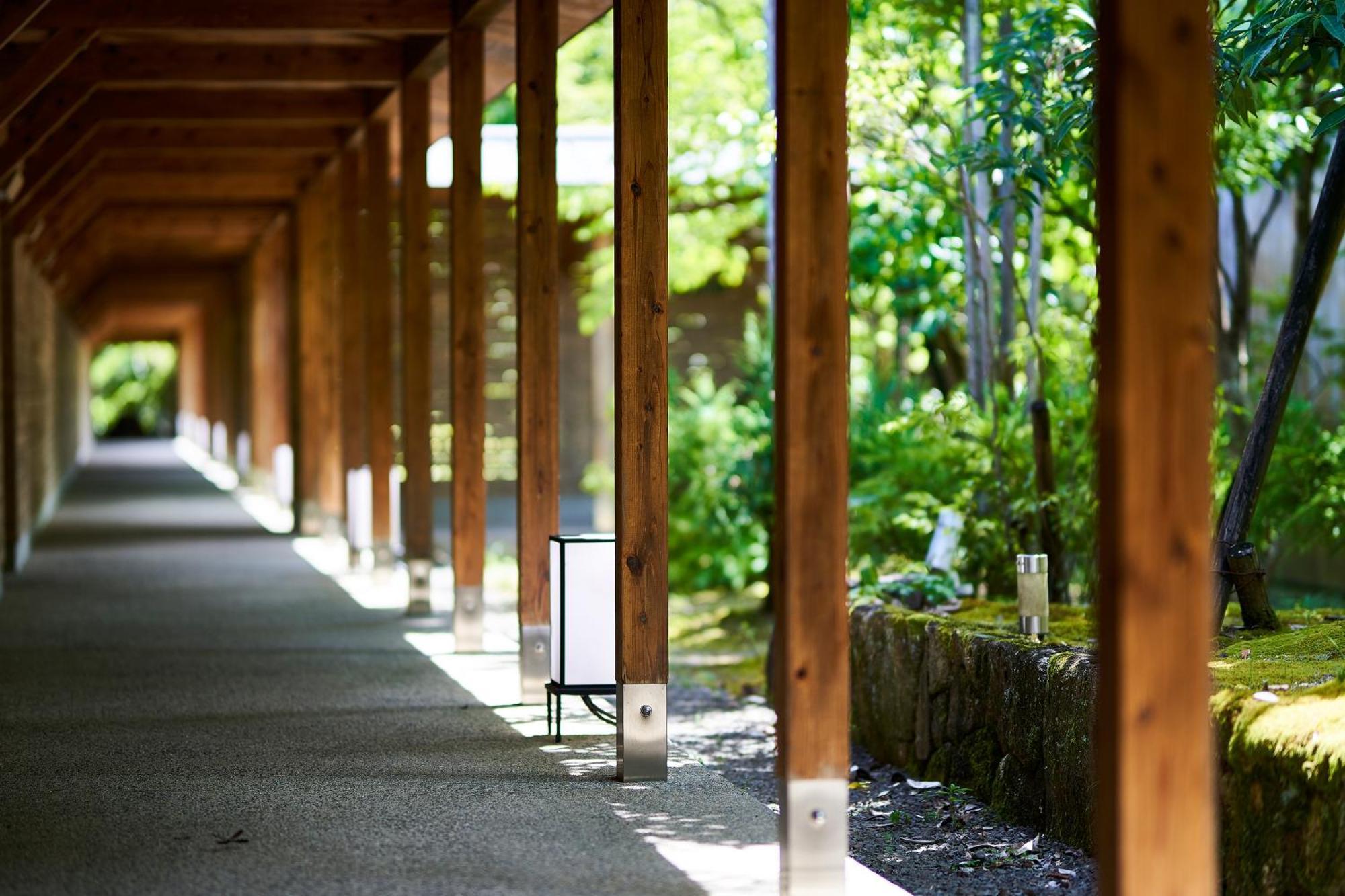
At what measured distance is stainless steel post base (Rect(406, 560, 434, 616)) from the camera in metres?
8.59

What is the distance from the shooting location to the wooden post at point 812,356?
3396 mm

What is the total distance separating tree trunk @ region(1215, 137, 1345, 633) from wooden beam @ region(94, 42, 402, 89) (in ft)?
17.6

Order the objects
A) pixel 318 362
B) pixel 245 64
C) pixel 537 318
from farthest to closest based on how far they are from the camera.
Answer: pixel 318 362 < pixel 245 64 < pixel 537 318

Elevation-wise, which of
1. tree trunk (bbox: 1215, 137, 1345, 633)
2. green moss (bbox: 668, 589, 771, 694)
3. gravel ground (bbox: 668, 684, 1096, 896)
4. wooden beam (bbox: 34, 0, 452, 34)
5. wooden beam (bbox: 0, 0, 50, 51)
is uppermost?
wooden beam (bbox: 34, 0, 452, 34)

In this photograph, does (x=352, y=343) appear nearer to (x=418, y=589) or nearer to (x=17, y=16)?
(x=418, y=589)

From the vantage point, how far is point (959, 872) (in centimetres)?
436

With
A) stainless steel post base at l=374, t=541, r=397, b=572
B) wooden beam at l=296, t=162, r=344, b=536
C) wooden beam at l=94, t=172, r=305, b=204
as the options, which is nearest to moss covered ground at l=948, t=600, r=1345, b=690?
stainless steel post base at l=374, t=541, r=397, b=572

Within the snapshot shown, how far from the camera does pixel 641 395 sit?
4715 mm

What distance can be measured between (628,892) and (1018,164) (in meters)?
3.14

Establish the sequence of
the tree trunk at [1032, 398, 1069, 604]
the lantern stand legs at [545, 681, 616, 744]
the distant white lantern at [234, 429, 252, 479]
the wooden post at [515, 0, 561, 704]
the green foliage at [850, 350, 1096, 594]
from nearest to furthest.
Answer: the lantern stand legs at [545, 681, 616, 744] < the wooden post at [515, 0, 561, 704] < the tree trunk at [1032, 398, 1069, 604] < the green foliage at [850, 350, 1096, 594] < the distant white lantern at [234, 429, 252, 479]

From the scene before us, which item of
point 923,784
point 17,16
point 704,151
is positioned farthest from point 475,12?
point 704,151

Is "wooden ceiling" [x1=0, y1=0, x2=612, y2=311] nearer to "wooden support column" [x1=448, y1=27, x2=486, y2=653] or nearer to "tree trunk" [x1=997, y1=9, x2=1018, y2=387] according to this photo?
"wooden support column" [x1=448, y1=27, x2=486, y2=653]

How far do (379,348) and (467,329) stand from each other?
2.36 meters

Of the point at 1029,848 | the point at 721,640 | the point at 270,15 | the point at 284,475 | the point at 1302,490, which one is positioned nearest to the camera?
the point at 1029,848
